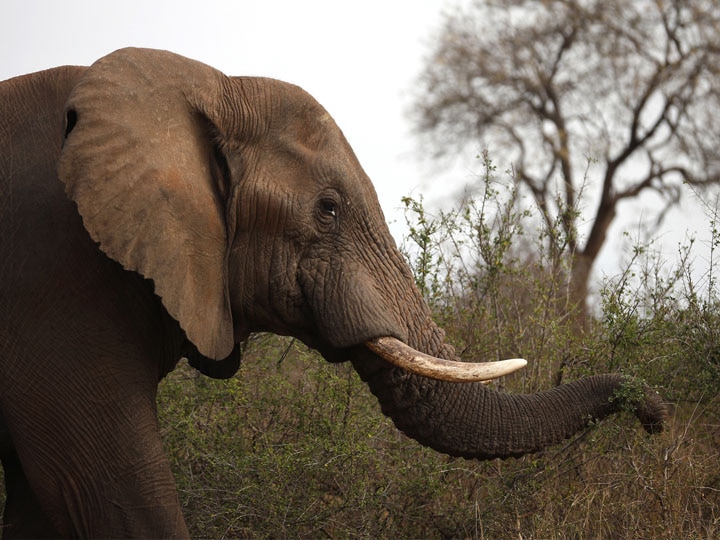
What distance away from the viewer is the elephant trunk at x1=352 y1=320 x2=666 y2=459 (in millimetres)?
3824

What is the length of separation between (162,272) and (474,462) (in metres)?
2.22

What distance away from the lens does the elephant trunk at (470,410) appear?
3.82m

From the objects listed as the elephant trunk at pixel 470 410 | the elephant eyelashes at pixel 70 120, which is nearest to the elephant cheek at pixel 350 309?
the elephant trunk at pixel 470 410

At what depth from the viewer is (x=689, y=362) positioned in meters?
5.17

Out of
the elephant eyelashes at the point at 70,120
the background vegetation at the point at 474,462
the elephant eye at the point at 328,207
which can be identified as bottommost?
the background vegetation at the point at 474,462

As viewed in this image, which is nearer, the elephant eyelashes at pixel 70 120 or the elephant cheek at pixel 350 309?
the elephant eyelashes at pixel 70 120

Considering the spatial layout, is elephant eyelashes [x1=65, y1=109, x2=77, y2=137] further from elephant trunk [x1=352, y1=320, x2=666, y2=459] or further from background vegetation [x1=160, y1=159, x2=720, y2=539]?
background vegetation [x1=160, y1=159, x2=720, y2=539]

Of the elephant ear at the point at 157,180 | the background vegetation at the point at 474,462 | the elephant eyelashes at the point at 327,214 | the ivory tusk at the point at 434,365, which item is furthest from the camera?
the background vegetation at the point at 474,462

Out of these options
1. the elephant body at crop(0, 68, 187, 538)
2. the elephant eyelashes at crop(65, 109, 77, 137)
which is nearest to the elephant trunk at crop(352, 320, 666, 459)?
the elephant body at crop(0, 68, 187, 538)

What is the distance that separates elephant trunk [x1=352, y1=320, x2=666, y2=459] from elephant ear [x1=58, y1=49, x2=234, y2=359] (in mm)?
585

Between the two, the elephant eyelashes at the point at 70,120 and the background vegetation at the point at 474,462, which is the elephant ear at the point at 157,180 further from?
the background vegetation at the point at 474,462

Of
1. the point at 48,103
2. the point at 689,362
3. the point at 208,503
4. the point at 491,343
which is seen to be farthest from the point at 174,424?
the point at 689,362

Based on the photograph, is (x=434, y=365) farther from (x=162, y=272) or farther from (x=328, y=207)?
(x=162, y=272)

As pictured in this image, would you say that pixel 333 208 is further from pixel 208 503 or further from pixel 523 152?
pixel 523 152
